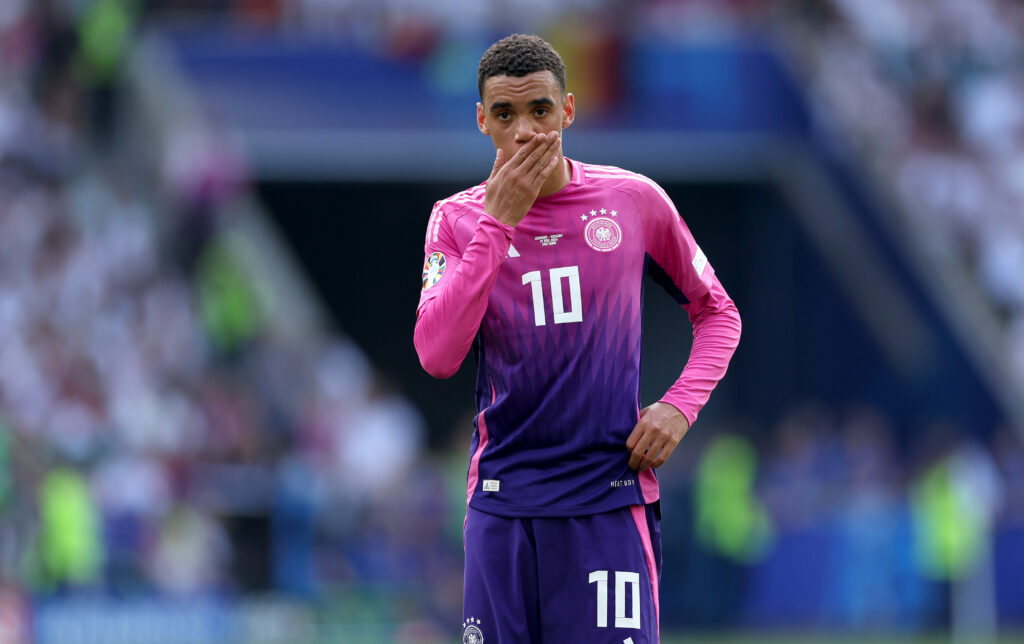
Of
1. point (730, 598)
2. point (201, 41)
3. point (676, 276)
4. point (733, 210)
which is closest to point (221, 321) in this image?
point (201, 41)

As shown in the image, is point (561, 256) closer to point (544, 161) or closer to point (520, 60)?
point (544, 161)

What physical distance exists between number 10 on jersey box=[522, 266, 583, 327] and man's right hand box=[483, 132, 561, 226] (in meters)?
0.26

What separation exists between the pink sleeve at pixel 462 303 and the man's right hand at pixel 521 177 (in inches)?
1.6

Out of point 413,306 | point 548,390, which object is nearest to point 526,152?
point 548,390

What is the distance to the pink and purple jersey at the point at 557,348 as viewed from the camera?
4.49 m

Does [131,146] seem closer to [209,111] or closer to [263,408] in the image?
[209,111]

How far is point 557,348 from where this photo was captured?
451 centimetres

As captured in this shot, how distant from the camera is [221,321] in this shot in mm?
17109

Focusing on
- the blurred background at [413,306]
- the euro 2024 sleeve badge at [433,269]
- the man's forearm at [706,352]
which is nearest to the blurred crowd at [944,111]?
the blurred background at [413,306]

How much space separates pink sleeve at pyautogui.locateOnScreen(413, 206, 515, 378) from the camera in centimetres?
430

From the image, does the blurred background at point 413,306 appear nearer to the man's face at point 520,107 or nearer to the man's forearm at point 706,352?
the man's forearm at point 706,352

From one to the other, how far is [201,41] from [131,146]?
72.2 inches

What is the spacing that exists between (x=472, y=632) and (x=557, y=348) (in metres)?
0.84

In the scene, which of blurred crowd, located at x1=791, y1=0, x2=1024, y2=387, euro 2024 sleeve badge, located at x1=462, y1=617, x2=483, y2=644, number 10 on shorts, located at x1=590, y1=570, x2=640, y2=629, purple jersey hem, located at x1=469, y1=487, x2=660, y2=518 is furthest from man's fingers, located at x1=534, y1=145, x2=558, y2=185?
blurred crowd, located at x1=791, y1=0, x2=1024, y2=387
